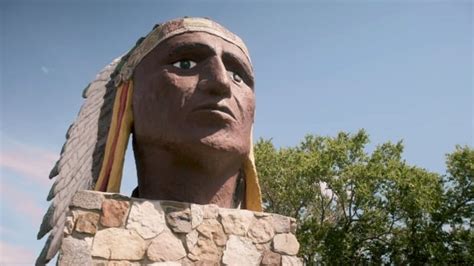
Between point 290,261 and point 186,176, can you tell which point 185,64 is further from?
point 290,261

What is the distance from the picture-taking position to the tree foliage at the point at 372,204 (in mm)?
12938

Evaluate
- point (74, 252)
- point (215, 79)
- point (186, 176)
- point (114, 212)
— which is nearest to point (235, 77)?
point (215, 79)

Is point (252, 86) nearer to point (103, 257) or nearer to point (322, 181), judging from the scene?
point (103, 257)

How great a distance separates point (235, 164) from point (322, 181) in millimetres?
10256

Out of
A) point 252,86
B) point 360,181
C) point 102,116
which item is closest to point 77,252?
point 102,116

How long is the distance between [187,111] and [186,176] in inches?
21.8

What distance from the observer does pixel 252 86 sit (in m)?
4.56

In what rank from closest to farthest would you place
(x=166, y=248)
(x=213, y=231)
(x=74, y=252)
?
(x=74, y=252) < (x=166, y=248) < (x=213, y=231)

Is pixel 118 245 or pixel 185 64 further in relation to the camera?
pixel 185 64

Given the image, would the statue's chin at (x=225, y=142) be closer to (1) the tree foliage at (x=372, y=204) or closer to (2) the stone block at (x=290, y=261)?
(2) the stone block at (x=290, y=261)

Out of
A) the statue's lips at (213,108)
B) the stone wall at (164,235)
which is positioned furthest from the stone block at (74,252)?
the statue's lips at (213,108)

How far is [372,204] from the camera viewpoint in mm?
13523

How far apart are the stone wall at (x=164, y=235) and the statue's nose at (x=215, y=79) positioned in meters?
0.99

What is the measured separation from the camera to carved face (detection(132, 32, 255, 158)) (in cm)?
392
